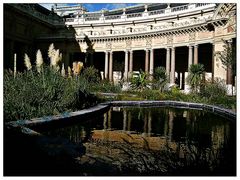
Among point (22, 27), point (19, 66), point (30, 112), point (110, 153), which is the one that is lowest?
point (110, 153)

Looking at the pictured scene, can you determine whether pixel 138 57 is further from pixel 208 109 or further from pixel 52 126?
pixel 52 126

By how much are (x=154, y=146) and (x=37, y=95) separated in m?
5.61

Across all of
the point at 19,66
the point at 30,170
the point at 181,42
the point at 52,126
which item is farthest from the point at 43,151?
the point at 19,66

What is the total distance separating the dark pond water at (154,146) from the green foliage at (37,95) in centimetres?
148

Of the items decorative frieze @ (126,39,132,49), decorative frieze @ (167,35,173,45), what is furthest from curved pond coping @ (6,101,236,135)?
decorative frieze @ (126,39,132,49)

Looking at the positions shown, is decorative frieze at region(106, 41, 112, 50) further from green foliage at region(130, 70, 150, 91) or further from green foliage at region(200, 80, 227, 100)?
green foliage at region(200, 80, 227, 100)

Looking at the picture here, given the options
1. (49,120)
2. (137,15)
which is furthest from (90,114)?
(137,15)

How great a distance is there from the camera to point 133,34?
128ft

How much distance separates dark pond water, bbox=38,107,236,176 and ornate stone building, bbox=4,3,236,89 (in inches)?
741

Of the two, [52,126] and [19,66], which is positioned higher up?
[19,66]

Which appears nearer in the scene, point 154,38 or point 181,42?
point 181,42

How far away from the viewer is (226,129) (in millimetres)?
10961

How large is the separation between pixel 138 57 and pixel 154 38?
7.91m

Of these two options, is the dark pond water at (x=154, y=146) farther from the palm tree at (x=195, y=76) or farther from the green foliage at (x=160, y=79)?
the green foliage at (x=160, y=79)
